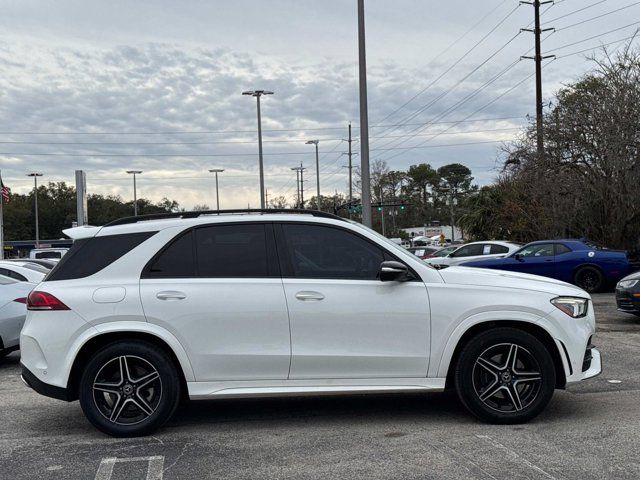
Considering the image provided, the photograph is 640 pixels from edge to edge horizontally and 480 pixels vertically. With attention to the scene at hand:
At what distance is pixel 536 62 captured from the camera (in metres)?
31.7

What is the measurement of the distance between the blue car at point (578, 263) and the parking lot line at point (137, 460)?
1358 centimetres

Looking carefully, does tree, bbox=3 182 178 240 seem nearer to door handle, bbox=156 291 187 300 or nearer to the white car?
the white car

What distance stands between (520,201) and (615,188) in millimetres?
6971

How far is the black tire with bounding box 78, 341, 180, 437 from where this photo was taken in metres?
5.02

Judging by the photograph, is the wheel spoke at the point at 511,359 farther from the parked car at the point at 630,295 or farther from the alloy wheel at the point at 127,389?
the parked car at the point at 630,295

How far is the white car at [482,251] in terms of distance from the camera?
62.1 ft

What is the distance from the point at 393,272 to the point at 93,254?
2486 millimetres

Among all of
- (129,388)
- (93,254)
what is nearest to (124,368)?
(129,388)

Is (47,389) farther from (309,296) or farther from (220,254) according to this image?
(309,296)

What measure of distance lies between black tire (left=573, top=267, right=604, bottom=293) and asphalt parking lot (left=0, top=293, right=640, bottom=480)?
35.3 feet

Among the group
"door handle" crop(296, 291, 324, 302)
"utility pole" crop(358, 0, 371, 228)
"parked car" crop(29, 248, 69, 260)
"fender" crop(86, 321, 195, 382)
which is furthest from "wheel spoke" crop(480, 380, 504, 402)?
"parked car" crop(29, 248, 69, 260)

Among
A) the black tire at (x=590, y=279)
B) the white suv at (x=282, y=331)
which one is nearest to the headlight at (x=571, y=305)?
the white suv at (x=282, y=331)

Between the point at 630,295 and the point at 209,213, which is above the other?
the point at 209,213

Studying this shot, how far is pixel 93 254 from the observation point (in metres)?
5.23
